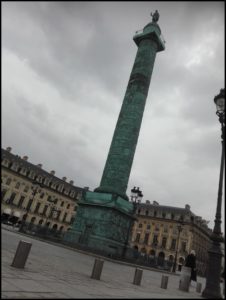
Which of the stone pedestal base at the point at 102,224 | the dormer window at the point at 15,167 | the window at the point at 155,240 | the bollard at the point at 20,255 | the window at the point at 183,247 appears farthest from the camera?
the window at the point at 155,240

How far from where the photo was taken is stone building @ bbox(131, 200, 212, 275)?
75938mm

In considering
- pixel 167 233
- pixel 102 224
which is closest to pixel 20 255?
pixel 102 224

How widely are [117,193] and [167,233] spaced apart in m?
56.2

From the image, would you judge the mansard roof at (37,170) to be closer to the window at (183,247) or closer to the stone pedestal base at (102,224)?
the window at (183,247)

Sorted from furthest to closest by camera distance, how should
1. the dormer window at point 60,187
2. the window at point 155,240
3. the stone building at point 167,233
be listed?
the window at point 155,240
the dormer window at point 60,187
the stone building at point 167,233

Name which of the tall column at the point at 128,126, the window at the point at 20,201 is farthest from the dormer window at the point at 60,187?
the tall column at the point at 128,126

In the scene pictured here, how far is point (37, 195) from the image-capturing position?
236 feet

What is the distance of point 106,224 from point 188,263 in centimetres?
1266

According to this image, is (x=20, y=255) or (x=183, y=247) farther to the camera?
(x=183, y=247)

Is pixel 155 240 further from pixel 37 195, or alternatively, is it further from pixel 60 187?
pixel 37 195

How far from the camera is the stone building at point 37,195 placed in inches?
2489

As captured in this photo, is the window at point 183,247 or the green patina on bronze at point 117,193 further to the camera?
the window at point 183,247

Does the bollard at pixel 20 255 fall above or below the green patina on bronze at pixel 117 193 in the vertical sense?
below

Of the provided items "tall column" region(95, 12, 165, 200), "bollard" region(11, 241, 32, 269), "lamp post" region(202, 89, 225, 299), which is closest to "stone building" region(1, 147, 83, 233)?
"tall column" region(95, 12, 165, 200)
